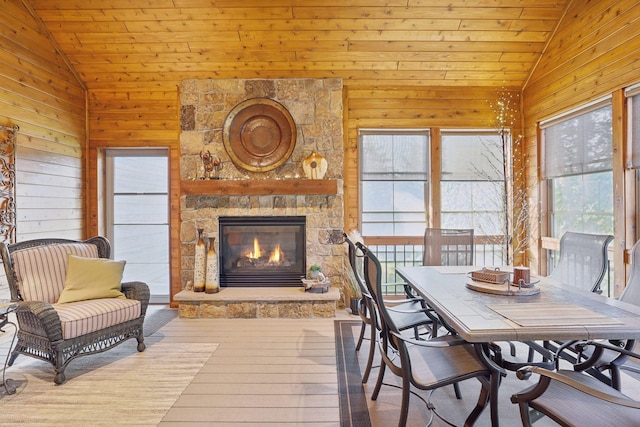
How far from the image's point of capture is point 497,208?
4578mm

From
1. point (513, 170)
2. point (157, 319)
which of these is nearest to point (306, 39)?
point (513, 170)

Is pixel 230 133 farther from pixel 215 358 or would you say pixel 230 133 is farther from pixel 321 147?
pixel 215 358

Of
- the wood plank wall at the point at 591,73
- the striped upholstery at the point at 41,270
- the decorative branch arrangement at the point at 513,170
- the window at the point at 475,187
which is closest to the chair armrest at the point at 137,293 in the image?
the striped upholstery at the point at 41,270

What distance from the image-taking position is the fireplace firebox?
14.5ft

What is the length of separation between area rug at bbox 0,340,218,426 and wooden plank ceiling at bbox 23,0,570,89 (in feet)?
10.3

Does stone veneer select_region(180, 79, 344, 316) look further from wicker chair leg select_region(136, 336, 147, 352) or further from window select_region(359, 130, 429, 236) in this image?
wicker chair leg select_region(136, 336, 147, 352)

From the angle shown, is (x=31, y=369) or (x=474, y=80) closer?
(x=31, y=369)

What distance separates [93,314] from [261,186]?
6.70 feet

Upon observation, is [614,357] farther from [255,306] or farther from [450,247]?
[255,306]

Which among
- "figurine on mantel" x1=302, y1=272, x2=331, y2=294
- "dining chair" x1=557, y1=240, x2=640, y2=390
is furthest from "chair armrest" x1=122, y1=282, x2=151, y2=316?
"dining chair" x1=557, y1=240, x2=640, y2=390

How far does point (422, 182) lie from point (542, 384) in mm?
3446

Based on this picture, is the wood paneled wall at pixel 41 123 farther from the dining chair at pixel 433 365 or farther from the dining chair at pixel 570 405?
the dining chair at pixel 570 405

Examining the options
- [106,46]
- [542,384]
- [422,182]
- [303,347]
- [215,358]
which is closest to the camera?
[542,384]

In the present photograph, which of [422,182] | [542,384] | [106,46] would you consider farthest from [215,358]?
[106,46]
